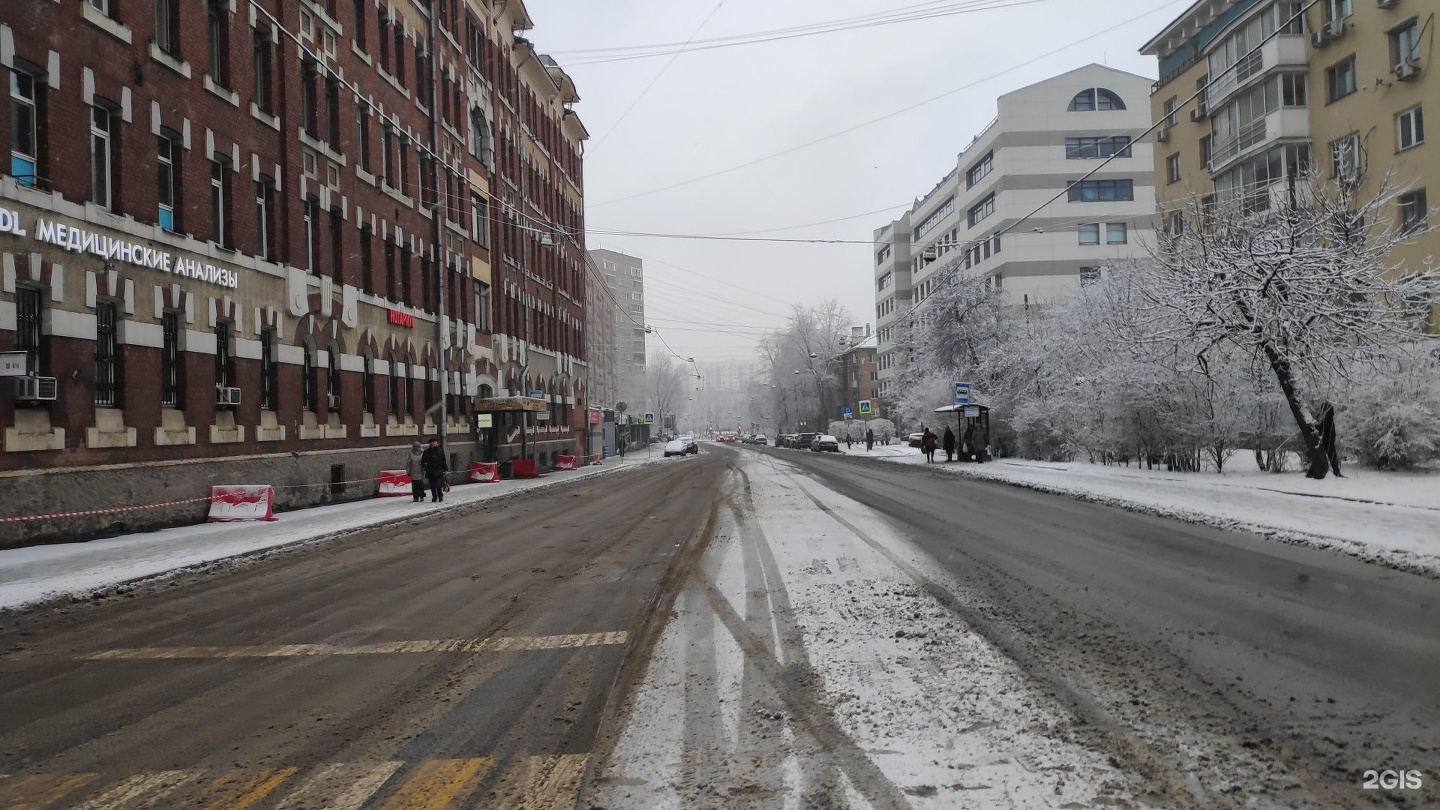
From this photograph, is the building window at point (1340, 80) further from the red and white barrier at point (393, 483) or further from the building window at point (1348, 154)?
the red and white barrier at point (393, 483)

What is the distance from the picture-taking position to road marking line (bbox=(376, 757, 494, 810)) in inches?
156

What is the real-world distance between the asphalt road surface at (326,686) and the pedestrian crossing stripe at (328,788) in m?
0.01

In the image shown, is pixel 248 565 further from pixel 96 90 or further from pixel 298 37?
pixel 298 37

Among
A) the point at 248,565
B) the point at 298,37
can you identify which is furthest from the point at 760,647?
the point at 298,37

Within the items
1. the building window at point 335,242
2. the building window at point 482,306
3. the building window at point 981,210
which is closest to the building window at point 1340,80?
the building window at point 482,306

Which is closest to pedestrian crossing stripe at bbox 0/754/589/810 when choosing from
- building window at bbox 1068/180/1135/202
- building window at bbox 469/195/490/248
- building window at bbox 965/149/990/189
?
building window at bbox 469/195/490/248

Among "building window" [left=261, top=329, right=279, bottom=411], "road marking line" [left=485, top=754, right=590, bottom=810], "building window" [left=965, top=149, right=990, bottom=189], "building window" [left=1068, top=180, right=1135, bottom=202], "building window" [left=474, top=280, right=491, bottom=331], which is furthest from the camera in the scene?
"building window" [left=965, top=149, right=990, bottom=189]

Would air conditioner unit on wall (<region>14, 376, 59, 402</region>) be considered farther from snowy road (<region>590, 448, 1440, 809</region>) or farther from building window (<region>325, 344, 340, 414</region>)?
snowy road (<region>590, 448, 1440, 809</region>)

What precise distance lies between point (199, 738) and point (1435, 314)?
3175cm

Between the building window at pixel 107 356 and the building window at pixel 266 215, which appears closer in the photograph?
the building window at pixel 107 356

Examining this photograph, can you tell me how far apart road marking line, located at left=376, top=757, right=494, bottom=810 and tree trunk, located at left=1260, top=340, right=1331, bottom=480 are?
20.5 meters

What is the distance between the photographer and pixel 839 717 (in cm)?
500

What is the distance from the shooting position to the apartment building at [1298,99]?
29.5 meters

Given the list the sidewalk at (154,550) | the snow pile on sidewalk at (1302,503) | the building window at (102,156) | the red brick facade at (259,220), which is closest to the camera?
the sidewalk at (154,550)
